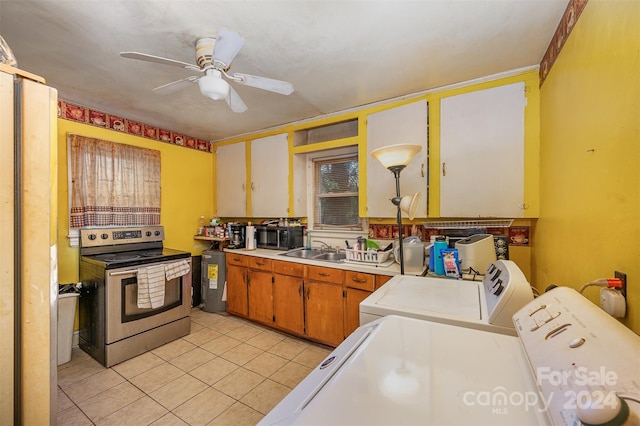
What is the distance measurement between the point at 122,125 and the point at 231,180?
4.37 feet

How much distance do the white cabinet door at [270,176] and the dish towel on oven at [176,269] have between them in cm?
105

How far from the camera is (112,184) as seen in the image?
2.83 meters

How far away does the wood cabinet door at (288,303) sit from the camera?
2.62 metres

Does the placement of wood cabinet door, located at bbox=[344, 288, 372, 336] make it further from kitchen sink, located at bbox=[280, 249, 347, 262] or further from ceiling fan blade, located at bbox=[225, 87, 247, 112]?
ceiling fan blade, located at bbox=[225, 87, 247, 112]

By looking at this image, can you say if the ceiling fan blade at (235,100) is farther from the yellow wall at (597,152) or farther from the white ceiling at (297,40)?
the yellow wall at (597,152)

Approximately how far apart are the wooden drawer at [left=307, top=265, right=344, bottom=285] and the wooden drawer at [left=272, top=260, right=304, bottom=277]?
11 centimetres

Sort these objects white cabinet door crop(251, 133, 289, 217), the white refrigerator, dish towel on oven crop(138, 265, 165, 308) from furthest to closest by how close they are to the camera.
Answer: white cabinet door crop(251, 133, 289, 217)
dish towel on oven crop(138, 265, 165, 308)
the white refrigerator

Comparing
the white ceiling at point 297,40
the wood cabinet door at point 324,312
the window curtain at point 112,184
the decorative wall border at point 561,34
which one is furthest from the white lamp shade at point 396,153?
the window curtain at point 112,184

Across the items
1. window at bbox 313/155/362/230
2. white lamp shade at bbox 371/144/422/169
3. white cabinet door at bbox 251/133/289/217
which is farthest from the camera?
white cabinet door at bbox 251/133/289/217

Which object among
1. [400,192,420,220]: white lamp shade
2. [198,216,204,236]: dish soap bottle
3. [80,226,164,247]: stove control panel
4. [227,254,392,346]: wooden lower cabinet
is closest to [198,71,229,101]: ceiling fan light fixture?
[400,192,420,220]: white lamp shade

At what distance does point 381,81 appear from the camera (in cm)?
219

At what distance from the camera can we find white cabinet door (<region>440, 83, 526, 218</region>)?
6.54ft

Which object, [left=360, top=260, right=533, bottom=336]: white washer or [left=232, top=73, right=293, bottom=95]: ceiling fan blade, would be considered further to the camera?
[left=232, top=73, right=293, bottom=95]: ceiling fan blade

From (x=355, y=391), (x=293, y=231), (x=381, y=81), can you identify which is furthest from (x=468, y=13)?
(x=293, y=231)
